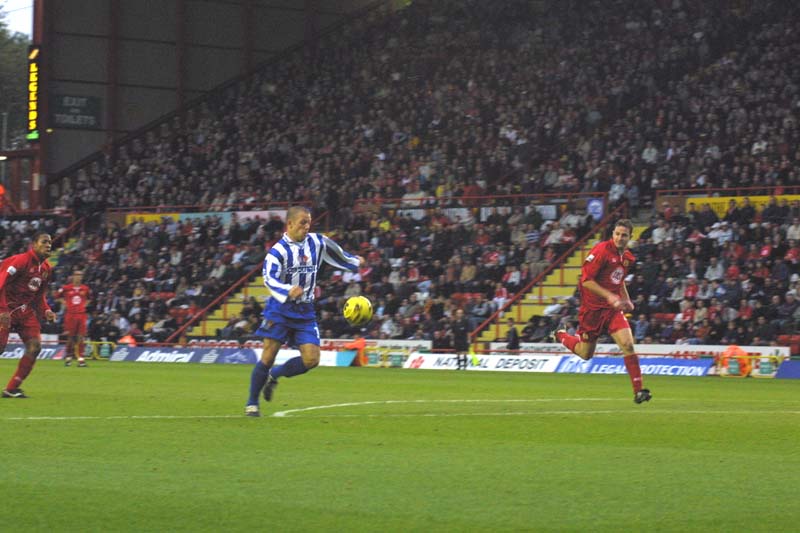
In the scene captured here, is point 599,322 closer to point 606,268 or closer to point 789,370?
point 606,268

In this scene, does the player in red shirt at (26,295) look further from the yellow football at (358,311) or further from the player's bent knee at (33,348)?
the yellow football at (358,311)

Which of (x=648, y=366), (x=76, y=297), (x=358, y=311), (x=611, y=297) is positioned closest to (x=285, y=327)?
(x=358, y=311)

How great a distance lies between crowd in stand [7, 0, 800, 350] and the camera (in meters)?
33.8

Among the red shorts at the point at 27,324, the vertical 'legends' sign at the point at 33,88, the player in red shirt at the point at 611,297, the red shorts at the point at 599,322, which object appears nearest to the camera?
the player in red shirt at the point at 611,297

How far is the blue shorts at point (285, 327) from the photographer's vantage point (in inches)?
525

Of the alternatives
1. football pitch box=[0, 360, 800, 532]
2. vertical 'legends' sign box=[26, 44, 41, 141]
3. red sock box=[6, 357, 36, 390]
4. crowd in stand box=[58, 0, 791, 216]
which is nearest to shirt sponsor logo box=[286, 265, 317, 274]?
football pitch box=[0, 360, 800, 532]

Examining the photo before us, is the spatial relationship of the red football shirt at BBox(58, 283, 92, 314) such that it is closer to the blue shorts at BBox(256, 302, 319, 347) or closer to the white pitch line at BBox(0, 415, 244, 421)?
the white pitch line at BBox(0, 415, 244, 421)

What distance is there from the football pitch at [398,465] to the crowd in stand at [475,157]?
16.9 m

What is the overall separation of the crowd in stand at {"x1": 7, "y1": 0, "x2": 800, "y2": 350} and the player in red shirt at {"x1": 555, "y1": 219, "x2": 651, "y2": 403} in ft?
46.1

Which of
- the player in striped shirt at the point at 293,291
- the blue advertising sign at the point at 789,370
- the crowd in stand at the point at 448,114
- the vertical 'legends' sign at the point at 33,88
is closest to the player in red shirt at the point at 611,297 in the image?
→ the player in striped shirt at the point at 293,291

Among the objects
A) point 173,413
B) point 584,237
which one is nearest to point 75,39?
point 584,237

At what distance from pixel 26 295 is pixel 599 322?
293 inches

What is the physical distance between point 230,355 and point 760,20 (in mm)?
20714

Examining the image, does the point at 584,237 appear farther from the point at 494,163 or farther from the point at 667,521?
the point at 667,521
